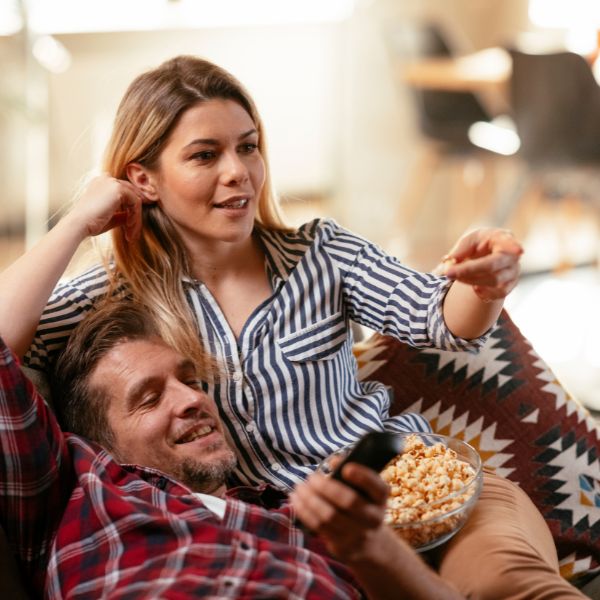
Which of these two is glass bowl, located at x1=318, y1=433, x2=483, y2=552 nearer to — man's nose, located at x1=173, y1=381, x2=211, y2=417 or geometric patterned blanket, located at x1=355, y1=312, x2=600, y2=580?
man's nose, located at x1=173, y1=381, x2=211, y2=417

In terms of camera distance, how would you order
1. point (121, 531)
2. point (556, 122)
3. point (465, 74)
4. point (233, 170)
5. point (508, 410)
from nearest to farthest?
point (121, 531) < point (233, 170) < point (508, 410) < point (556, 122) < point (465, 74)

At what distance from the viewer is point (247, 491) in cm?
140

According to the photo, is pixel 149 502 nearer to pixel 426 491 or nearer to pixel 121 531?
pixel 121 531

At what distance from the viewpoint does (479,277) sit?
4.33ft

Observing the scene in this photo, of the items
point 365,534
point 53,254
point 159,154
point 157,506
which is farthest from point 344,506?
point 159,154

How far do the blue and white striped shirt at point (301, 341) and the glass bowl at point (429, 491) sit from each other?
5.3 inches

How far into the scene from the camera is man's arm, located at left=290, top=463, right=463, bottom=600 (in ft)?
3.34

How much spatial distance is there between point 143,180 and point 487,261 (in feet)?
2.07

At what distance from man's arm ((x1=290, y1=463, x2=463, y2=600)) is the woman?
1.39 feet

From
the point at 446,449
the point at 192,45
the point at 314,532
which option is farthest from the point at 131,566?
the point at 192,45

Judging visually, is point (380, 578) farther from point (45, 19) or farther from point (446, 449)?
point (45, 19)

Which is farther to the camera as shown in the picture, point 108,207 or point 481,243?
point 108,207

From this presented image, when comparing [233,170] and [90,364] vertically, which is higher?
[233,170]

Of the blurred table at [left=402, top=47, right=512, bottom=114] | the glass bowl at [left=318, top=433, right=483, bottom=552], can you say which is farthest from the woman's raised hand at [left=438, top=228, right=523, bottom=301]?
the blurred table at [left=402, top=47, right=512, bottom=114]
